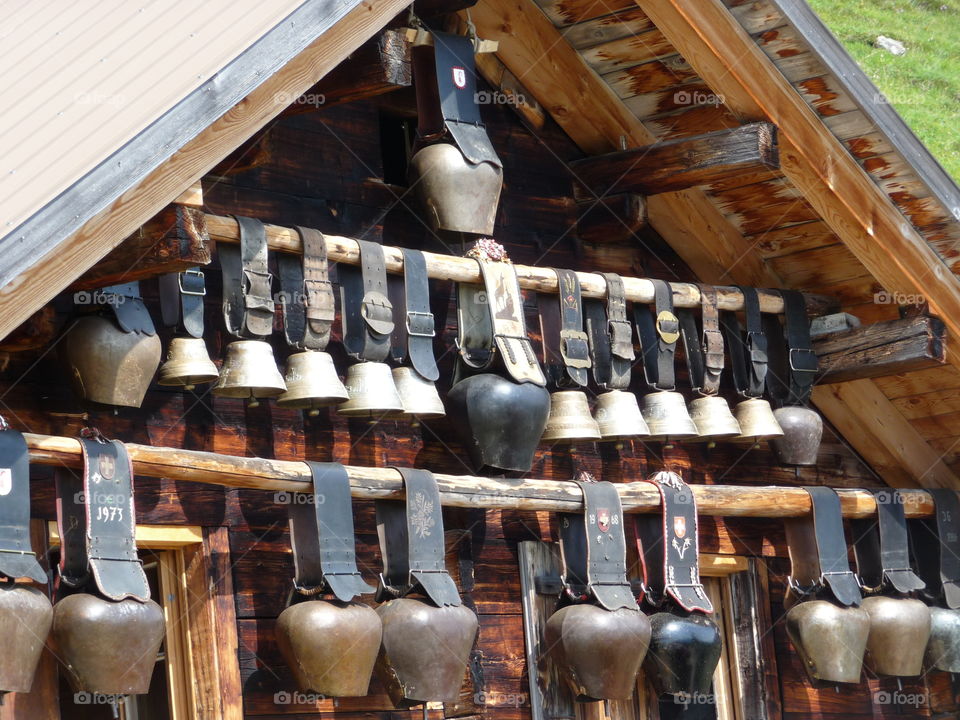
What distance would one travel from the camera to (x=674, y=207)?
6895 mm

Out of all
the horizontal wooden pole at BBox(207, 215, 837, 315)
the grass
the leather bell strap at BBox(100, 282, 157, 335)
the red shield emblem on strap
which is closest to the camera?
the leather bell strap at BBox(100, 282, 157, 335)

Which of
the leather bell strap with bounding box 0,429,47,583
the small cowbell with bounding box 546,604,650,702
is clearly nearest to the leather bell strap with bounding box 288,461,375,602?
the small cowbell with bounding box 546,604,650,702

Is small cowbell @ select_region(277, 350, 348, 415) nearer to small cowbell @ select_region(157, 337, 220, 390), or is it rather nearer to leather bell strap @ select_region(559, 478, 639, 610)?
small cowbell @ select_region(157, 337, 220, 390)

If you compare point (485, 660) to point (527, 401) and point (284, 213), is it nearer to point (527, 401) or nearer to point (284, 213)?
point (527, 401)

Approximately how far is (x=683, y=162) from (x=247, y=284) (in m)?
1.88

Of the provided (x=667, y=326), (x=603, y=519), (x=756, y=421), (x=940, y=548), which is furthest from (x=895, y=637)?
(x=667, y=326)

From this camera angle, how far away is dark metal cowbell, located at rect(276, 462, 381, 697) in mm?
5098

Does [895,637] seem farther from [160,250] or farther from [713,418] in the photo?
[160,250]

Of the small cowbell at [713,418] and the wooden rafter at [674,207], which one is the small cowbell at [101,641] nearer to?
the small cowbell at [713,418]

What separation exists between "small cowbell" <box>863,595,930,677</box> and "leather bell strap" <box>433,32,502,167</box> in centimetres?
229

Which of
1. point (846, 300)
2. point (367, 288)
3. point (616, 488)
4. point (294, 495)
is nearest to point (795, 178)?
point (846, 300)

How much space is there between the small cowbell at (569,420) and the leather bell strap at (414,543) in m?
0.68

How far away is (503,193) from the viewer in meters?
6.57

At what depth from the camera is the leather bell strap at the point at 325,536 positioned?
5258 mm
